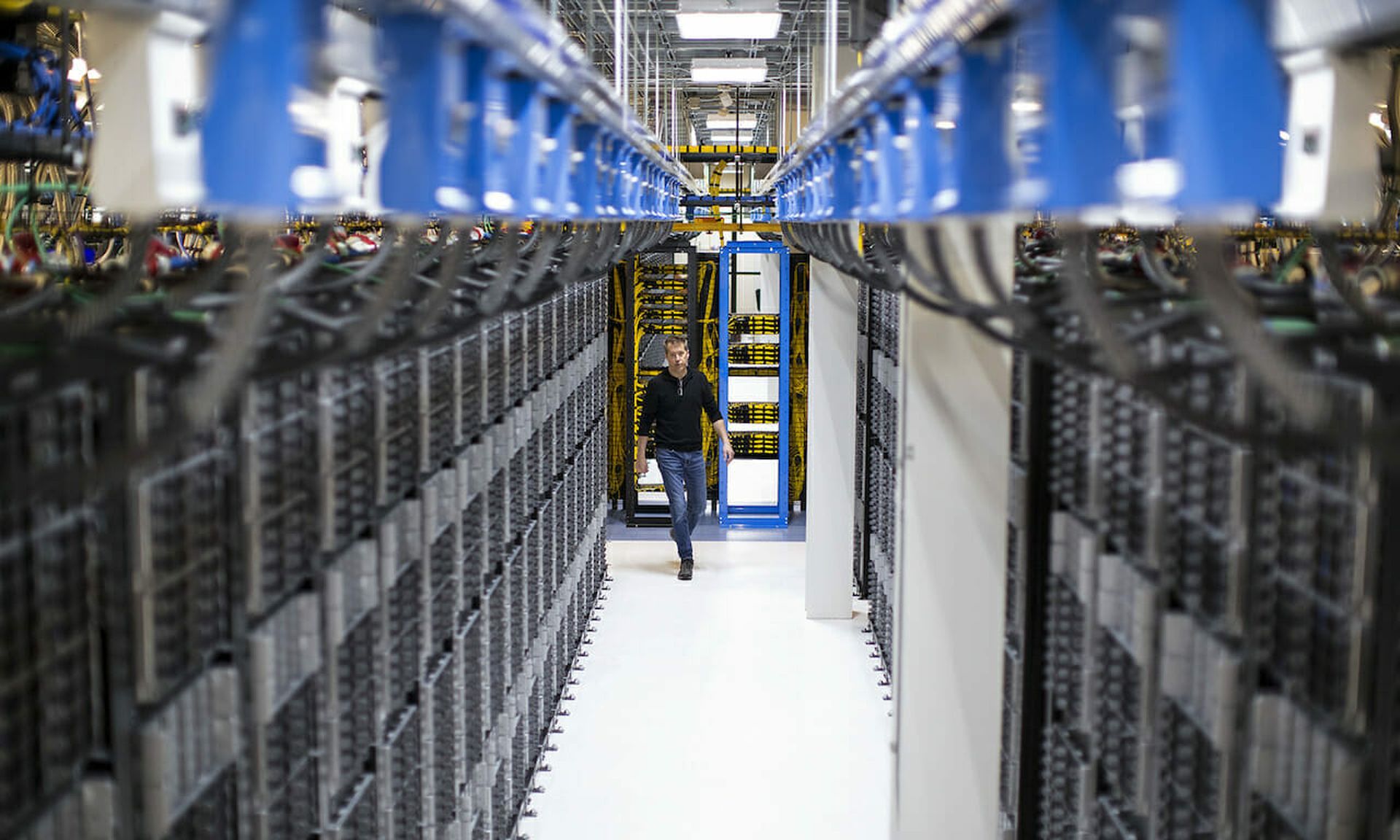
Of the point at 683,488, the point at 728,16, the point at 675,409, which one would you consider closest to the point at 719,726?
the point at 683,488

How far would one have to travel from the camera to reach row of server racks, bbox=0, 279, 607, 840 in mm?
1548

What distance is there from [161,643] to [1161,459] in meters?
A: 1.71

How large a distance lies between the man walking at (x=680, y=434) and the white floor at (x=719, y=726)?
0.45m

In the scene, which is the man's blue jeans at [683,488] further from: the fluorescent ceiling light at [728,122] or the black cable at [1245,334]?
the fluorescent ceiling light at [728,122]

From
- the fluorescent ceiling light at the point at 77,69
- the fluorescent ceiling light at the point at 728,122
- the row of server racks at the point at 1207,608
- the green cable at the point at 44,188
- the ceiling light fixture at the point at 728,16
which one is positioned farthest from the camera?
the fluorescent ceiling light at the point at 728,122

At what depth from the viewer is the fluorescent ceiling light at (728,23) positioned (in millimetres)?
6316

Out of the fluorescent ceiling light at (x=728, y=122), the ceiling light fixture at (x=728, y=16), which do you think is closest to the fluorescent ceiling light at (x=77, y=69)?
the ceiling light fixture at (x=728, y=16)

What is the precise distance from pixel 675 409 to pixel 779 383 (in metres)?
1.44

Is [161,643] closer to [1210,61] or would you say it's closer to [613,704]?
[1210,61]

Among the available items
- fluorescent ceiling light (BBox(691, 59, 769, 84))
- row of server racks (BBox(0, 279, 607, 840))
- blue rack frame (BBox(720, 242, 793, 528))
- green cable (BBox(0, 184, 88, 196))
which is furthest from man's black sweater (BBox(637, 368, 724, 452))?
row of server racks (BBox(0, 279, 607, 840))

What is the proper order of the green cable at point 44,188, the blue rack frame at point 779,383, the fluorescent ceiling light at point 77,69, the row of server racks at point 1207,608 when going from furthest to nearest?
the blue rack frame at point 779,383 < the green cable at point 44,188 < the fluorescent ceiling light at point 77,69 < the row of server racks at point 1207,608

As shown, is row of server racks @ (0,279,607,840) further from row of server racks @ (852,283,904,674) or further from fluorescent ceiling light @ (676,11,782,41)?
fluorescent ceiling light @ (676,11,782,41)

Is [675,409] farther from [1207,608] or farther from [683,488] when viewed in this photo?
[1207,608]

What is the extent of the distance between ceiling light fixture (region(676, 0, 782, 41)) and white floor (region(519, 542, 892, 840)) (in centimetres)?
337
